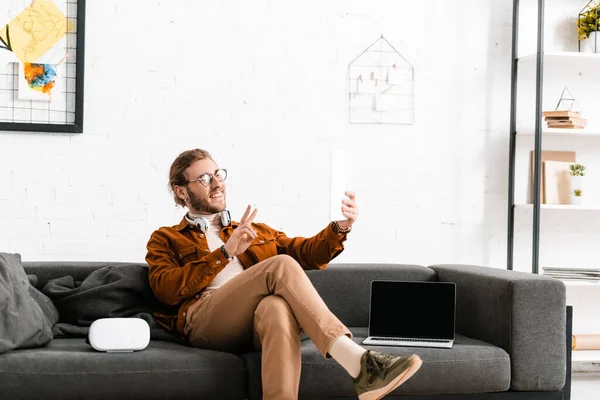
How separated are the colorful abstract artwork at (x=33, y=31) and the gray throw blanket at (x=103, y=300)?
41.9 inches

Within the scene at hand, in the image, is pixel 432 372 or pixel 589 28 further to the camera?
pixel 589 28

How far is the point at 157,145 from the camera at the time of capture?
11.9 feet

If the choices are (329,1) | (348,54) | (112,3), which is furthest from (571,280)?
(112,3)

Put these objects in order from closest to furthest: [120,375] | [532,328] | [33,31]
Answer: [120,375] → [532,328] → [33,31]

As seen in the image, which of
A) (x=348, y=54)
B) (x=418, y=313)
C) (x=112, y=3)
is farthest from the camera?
(x=348, y=54)

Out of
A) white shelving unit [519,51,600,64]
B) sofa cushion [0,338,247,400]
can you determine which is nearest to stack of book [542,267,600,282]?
white shelving unit [519,51,600,64]

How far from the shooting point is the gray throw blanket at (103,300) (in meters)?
2.88

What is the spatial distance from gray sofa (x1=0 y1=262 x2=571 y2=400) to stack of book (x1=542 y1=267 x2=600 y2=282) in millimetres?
886

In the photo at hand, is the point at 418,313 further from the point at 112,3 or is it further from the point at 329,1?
the point at 112,3

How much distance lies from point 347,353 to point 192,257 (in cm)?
81

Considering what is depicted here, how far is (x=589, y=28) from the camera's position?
3.96 m

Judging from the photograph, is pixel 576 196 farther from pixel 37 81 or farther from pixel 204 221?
pixel 37 81

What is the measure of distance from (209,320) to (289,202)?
3.86 feet

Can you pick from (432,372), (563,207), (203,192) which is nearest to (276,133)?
(203,192)
